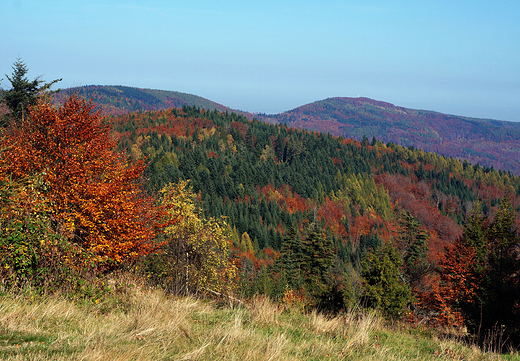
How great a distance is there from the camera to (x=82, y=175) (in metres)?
13.1

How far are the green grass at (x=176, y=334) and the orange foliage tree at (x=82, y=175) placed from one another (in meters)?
5.53

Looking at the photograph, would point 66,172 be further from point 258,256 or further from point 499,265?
point 258,256

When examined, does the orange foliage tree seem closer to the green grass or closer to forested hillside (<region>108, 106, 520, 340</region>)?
the green grass

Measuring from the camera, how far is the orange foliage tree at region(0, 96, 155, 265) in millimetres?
12336

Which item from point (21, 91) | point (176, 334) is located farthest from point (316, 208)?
point (176, 334)

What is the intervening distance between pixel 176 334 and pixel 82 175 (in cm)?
977

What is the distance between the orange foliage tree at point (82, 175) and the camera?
12336 mm

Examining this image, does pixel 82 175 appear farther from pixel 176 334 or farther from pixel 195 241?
pixel 176 334

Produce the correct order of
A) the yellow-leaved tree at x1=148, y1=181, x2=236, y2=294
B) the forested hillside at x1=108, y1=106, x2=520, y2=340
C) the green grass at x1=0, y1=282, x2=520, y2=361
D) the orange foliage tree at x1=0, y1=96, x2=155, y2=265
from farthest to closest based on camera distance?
the forested hillside at x1=108, y1=106, x2=520, y2=340 < the yellow-leaved tree at x1=148, y1=181, x2=236, y2=294 < the orange foliage tree at x1=0, y1=96, x2=155, y2=265 < the green grass at x1=0, y1=282, x2=520, y2=361

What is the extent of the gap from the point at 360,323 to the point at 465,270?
24.6 metres

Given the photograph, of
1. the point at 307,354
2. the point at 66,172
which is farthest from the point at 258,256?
the point at 307,354

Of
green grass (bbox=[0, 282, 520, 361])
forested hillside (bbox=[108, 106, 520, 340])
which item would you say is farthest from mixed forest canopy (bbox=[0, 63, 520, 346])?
green grass (bbox=[0, 282, 520, 361])

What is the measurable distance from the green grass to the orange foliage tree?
5.53m

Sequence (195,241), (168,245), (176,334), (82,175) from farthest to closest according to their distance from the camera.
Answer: (195,241)
(168,245)
(82,175)
(176,334)
